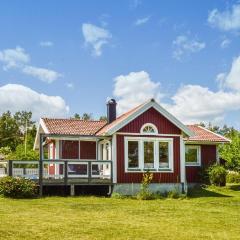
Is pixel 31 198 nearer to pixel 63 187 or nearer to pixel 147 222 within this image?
pixel 63 187

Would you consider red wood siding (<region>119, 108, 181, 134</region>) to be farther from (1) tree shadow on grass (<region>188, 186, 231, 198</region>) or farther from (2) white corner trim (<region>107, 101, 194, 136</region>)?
(1) tree shadow on grass (<region>188, 186, 231, 198</region>)

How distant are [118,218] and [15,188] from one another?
25.8ft

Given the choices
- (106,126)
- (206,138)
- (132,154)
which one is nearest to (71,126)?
(106,126)

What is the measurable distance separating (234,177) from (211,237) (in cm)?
2646

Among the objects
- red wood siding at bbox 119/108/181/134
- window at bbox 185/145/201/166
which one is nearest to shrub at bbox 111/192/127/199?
red wood siding at bbox 119/108/181/134

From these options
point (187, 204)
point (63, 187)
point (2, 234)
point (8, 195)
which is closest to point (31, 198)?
point (8, 195)

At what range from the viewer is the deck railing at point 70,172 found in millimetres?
24516

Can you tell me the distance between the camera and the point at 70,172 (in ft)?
86.3

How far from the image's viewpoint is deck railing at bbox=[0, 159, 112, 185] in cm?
2452

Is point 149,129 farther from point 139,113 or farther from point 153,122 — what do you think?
point 139,113

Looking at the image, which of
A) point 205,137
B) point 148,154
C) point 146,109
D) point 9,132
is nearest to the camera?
point 146,109

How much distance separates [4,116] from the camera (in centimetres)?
7600

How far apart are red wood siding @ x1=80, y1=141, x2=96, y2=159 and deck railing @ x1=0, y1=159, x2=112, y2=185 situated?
5.57 ft

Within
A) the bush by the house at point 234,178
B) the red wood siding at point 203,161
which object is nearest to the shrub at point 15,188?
the red wood siding at point 203,161
